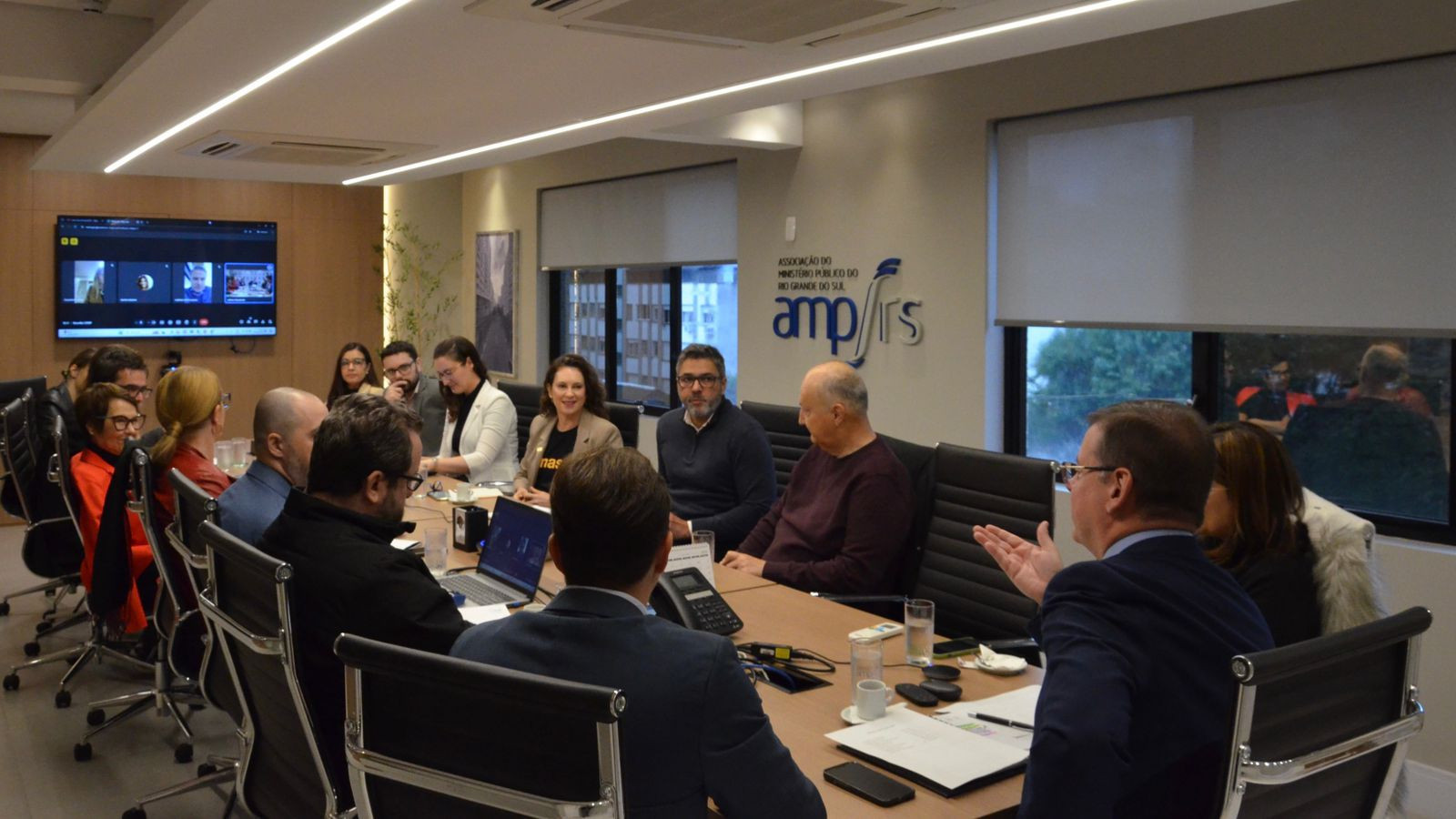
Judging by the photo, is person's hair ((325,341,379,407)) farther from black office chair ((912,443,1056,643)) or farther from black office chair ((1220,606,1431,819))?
black office chair ((1220,606,1431,819))

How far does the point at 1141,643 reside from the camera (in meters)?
1.80

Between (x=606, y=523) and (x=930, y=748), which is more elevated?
(x=606, y=523)

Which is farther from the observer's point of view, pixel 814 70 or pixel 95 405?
pixel 95 405

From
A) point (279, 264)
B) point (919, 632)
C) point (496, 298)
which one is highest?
point (279, 264)

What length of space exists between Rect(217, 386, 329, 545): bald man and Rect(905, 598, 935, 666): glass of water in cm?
169

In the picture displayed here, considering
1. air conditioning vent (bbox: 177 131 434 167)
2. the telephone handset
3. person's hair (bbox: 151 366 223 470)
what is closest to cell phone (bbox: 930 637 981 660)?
the telephone handset

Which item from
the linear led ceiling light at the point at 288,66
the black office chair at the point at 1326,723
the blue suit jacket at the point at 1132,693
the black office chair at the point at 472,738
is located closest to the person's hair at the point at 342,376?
the linear led ceiling light at the point at 288,66

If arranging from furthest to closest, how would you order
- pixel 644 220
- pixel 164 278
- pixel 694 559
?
pixel 164 278 < pixel 644 220 < pixel 694 559

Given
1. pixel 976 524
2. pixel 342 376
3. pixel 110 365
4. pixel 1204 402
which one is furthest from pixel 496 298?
pixel 976 524

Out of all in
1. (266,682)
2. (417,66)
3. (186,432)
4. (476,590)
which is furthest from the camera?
(186,432)

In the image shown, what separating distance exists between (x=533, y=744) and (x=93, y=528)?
11.9 ft

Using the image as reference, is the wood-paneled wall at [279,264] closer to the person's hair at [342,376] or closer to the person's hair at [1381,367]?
the person's hair at [342,376]

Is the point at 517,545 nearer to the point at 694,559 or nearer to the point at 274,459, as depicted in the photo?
the point at 694,559

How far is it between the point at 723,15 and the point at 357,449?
1.38 metres
